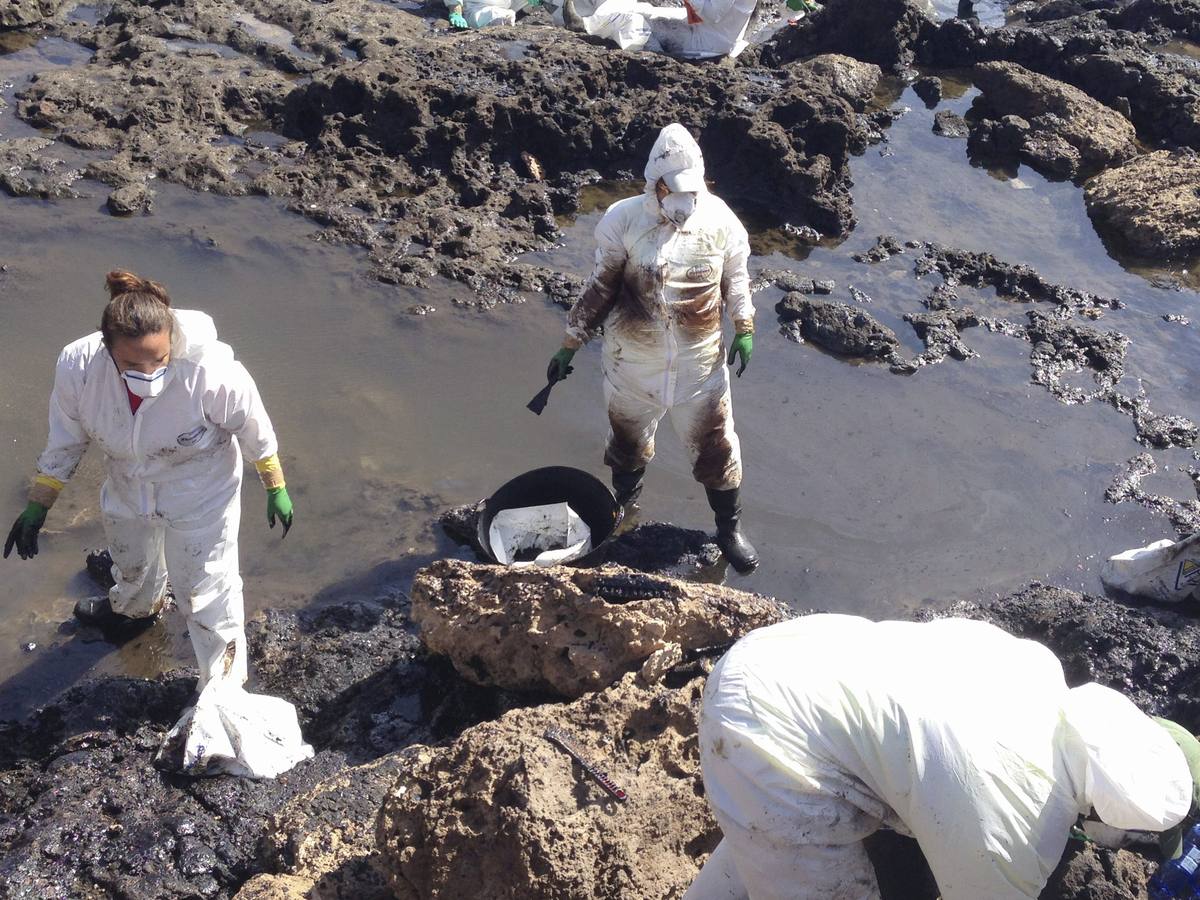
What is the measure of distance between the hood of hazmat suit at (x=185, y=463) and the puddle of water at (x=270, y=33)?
781 centimetres

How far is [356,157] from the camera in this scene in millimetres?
8477

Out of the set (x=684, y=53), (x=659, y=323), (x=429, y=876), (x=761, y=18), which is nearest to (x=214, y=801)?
(x=429, y=876)

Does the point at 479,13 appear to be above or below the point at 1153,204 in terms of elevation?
above

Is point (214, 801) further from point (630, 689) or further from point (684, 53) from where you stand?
point (684, 53)

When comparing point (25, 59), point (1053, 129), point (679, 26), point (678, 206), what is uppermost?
point (679, 26)

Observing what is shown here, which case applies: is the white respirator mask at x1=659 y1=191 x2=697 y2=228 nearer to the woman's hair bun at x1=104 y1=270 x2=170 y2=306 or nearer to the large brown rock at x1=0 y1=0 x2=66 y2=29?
the woman's hair bun at x1=104 y1=270 x2=170 y2=306

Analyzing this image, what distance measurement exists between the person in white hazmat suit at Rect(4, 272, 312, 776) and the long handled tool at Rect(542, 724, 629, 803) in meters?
1.34

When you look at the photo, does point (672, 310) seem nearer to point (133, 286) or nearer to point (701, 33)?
point (133, 286)

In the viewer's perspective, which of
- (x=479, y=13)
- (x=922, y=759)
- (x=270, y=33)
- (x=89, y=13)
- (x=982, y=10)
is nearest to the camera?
(x=922, y=759)

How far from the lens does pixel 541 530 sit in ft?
17.1

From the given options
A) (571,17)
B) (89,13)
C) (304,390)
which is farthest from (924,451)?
(89,13)

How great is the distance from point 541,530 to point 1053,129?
307 inches

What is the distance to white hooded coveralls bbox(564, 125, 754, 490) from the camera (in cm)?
473

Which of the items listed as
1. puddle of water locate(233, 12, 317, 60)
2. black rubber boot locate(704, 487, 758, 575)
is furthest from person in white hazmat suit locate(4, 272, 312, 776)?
puddle of water locate(233, 12, 317, 60)
